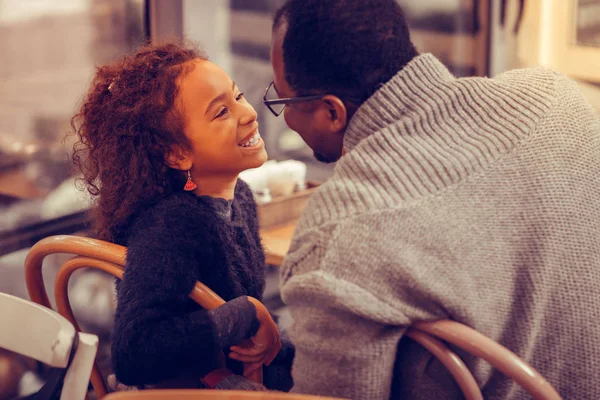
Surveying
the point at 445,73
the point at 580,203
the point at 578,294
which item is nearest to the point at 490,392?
the point at 578,294

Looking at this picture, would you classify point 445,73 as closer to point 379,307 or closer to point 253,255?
point 379,307

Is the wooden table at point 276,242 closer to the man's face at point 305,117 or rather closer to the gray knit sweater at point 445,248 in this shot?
the man's face at point 305,117

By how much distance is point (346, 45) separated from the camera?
109cm

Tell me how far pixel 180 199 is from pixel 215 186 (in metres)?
0.10

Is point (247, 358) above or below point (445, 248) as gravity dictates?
below

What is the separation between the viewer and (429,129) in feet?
3.56

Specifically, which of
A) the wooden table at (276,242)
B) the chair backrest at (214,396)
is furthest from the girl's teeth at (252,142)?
the chair backrest at (214,396)

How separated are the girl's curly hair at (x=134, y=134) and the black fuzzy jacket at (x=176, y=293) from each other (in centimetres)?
4

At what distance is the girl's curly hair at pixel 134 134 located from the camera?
133 cm

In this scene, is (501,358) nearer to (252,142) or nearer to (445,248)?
(445,248)

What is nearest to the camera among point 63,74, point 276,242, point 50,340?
point 50,340

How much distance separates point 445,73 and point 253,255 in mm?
539

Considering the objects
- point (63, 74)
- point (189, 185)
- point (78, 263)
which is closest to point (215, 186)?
point (189, 185)

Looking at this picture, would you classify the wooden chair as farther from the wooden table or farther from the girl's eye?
the wooden table
